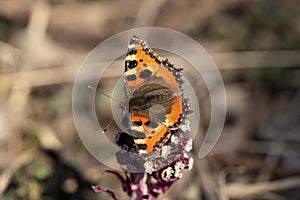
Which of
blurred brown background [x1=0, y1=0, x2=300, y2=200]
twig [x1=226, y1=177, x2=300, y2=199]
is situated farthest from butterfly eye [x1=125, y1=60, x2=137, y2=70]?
twig [x1=226, y1=177, x2=300, y2=199]

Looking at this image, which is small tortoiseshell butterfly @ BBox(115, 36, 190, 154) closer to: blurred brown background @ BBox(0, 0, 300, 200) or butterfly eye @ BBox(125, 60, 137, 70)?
butterfly eye @ BBox(125, 60, 137, 70)

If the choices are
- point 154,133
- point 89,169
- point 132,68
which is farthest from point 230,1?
point 154,133

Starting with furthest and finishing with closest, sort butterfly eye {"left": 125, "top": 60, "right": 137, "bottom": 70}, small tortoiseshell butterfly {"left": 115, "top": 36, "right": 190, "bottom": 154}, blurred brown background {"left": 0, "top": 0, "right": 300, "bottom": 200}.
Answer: blurred brown background {"left": 0, "top": 0, "right": 300, "bottom": 200}
butterfly eye {"left": 125, "top": 60, "right": 137, "bottom": 70}
small tortoiseshell butterfly {"left": 115, "top": 36, "right": 190, "bottom": 154}

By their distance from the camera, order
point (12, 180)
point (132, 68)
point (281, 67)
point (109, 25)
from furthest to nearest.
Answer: point (109, 25), point (281, 67), point (12, 180), point (132, 68)

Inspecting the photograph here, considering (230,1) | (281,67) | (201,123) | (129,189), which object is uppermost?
(230,1)

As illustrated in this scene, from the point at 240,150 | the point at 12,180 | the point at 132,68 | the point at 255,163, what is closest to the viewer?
the point at 132,68

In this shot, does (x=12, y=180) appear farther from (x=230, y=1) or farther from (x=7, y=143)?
(x=230, y=1)
